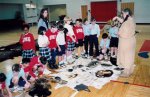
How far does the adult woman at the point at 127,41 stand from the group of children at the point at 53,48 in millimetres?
1784

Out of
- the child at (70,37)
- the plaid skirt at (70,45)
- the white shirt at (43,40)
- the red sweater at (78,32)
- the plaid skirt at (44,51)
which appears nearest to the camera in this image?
the white shirt at (43,40)

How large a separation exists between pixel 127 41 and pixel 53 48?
2.39m

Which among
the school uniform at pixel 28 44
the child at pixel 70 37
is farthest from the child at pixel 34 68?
the child at pixel 70 37

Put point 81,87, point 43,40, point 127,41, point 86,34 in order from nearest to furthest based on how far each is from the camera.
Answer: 1. point 81,87
2. point 127,41
3. point 43,40
4. point 86,34

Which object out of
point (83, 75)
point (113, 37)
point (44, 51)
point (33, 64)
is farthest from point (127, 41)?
point (33, 64)

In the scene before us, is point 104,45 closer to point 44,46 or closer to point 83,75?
point 83,75

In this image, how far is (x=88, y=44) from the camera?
756 centimetres

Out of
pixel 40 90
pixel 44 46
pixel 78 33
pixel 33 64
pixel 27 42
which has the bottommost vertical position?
pixel 40 90

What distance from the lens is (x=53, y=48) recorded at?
595 cm

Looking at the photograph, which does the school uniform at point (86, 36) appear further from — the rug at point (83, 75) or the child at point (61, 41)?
the child at point (61, 41)

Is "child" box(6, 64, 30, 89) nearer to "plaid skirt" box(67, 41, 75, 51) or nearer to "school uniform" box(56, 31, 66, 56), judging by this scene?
"school uniform" box(56, 31, 66, 56)

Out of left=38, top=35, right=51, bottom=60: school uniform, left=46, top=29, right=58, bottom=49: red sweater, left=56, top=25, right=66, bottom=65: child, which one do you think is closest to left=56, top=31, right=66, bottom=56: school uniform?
left=56, top=25, right=66, bottom=65: child

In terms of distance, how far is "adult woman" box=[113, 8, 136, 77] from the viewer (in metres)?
4.73

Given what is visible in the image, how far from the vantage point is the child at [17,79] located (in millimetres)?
4195
